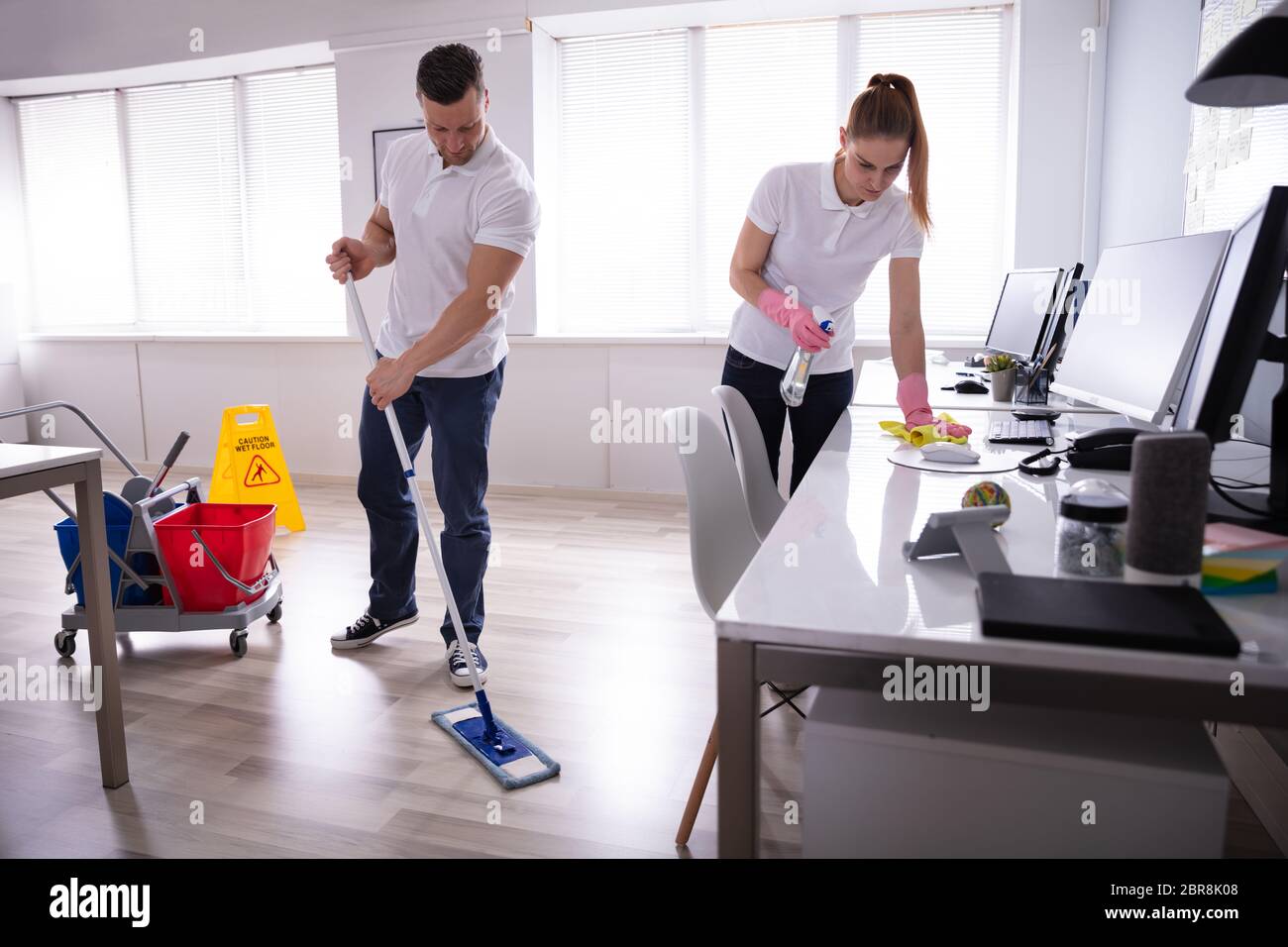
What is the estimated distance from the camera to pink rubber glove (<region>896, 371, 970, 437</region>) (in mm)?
1913

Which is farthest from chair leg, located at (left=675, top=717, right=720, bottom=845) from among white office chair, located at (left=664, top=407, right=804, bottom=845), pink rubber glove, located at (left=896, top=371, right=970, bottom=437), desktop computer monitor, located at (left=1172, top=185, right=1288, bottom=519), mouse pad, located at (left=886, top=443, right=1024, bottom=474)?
desktop computer monitor, located at (left=1172, top=185, right=1288, bottom=519)

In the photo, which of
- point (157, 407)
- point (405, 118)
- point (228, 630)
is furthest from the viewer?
point (157, 407)

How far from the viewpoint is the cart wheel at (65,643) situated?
2.65 meters

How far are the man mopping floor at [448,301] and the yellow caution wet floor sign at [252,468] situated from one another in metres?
1.84

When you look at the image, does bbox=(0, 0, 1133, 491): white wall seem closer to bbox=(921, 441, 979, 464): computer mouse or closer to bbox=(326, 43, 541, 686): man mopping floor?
bbox=(326, 43, 541, 686): man mopping floor

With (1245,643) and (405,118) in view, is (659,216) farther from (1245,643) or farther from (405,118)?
(1245,643)

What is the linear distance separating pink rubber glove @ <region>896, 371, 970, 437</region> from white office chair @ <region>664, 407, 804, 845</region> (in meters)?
0.45

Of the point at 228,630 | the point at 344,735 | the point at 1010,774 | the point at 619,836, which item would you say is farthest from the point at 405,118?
the point at 1010,774

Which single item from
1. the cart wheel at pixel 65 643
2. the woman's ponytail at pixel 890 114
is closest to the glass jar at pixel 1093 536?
the woman's ponytail at pixel 890 114

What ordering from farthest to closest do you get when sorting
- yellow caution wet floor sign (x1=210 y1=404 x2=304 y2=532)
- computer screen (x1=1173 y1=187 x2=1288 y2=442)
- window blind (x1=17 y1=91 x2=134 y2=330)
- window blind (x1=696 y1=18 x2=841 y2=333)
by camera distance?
window blind (x1=17 y1=91 x2=134 y2=330) → window blind (x1=696 y1=18 x2=841 y2=333) → yellow caution wet floor sign (x1=210 y1=404 x2=304 y2=532) → computer screen (x1=1173 y1=187 x2=1288 y2=442)

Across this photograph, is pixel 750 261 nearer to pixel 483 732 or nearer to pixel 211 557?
pixel 483 732

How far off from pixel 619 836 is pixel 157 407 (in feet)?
16.5

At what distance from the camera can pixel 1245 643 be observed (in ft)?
2.72

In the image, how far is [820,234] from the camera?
211cm
